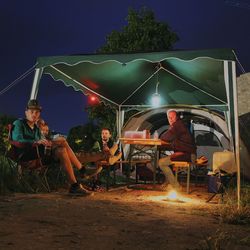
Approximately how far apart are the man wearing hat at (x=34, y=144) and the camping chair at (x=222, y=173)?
190cm

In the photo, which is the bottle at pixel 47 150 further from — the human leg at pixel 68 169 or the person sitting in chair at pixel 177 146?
the person sitting in chair at pixel 177 146

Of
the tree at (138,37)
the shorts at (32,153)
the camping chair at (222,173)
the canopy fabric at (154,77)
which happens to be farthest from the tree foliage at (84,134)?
the shorts at (32,153)

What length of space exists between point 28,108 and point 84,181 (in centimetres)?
188

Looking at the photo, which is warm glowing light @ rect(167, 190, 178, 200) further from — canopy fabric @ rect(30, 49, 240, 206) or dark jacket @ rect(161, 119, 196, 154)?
canopy fabric @ rect(30, 49, 240, 206)

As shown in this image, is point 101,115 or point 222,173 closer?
point 222,173

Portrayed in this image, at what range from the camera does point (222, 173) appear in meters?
6.67

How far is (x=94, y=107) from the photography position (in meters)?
15.6

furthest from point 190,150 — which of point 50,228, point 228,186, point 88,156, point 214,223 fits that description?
point 50,228

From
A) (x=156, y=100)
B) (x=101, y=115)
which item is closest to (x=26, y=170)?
(x=156, y=100)

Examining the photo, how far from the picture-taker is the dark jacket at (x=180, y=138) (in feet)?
23.6

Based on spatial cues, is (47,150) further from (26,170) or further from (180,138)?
(180,138)

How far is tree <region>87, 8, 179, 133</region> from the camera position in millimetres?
15578

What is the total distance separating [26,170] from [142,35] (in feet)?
33.6

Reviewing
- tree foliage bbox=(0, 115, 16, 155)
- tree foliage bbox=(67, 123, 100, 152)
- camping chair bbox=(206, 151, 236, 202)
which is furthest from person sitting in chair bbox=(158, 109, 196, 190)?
tree foliage bbox=(67, 123, 100, 152)
